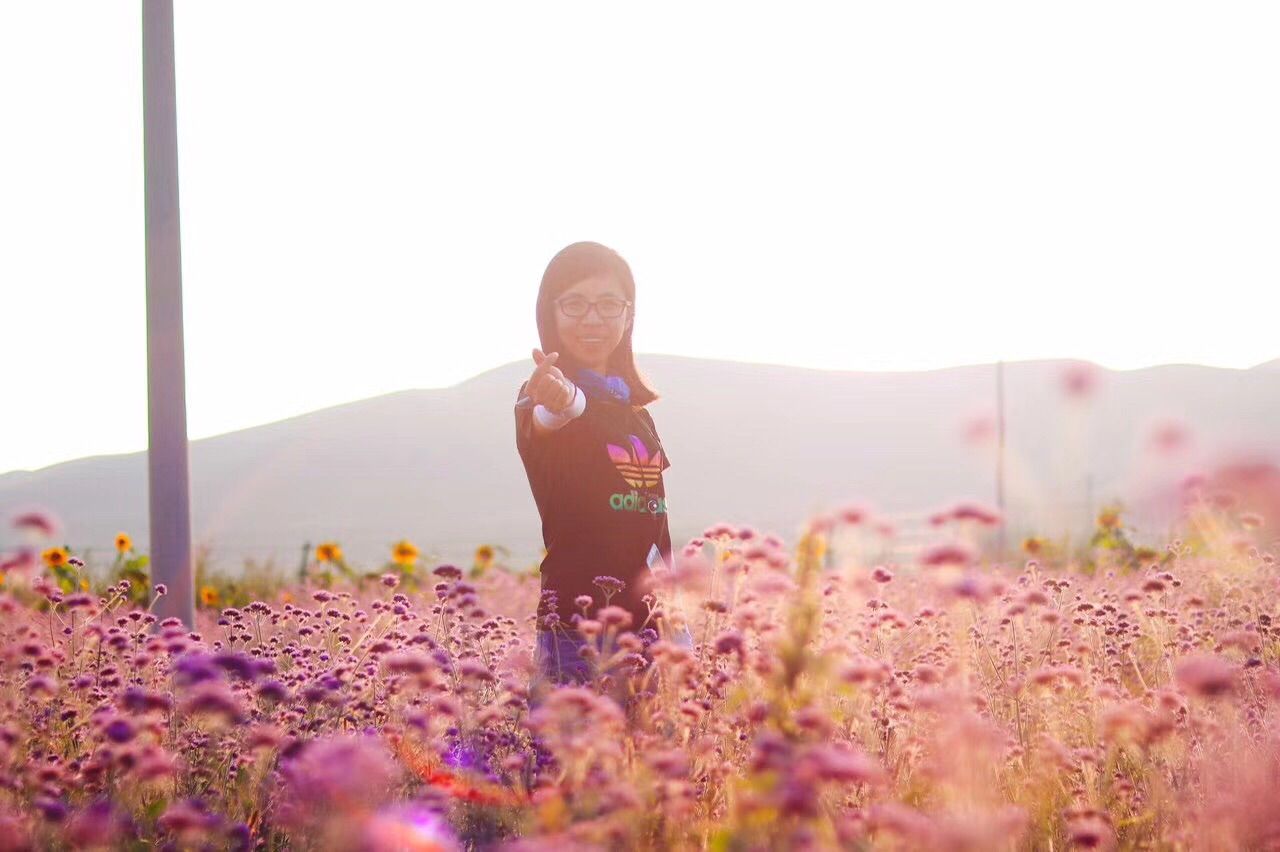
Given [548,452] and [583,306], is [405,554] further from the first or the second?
[548,452]

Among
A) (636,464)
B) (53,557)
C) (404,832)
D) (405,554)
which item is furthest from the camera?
(405,554)

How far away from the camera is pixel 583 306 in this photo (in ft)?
15.2

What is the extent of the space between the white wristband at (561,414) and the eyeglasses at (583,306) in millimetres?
489

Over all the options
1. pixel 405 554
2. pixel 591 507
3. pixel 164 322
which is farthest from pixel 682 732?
pixel 405 554

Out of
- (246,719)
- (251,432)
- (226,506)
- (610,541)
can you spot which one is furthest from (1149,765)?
(251,432)

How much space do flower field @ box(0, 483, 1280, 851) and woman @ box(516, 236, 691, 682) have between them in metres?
0.25

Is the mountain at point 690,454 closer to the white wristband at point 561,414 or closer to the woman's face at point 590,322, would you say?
the woman's face at point 590,322

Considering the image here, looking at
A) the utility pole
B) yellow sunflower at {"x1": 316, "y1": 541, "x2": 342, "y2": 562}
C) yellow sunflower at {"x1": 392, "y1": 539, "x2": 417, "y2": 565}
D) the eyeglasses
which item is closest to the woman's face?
the eyeglasses

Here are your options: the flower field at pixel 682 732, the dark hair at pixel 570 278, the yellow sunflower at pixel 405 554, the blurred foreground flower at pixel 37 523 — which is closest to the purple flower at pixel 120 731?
the flower field at pixel 682 732

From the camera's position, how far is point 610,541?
14.0ft

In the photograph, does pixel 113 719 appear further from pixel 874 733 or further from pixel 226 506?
pixel 226 506

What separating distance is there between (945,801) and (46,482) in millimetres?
77015

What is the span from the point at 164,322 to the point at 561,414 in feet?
9.57

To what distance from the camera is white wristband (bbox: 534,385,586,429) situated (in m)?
4.20
